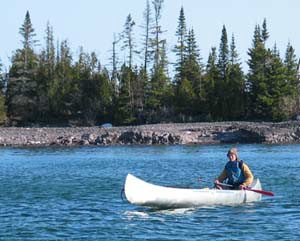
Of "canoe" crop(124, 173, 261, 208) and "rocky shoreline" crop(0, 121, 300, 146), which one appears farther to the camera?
"rocky shoreline" crop(0, 121, 300, 146)

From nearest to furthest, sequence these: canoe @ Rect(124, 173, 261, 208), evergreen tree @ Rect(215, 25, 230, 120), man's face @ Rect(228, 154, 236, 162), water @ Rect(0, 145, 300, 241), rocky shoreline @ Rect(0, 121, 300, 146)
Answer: water @ Rect(0, 145, 300, 241) → canoe @ Rect(124, 173, 261, 208) → man's face @ Rect(228, 154, 236, 162) → rocky shoreline @ Rect(0, 121, 300, 146) → evergreen tree @ Rect(215, 25, 230, 120)

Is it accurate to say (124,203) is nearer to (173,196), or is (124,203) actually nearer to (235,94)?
(173,196)

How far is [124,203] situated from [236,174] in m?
3.50

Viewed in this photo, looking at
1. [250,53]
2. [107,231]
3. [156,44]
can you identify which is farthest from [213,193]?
[156,44]

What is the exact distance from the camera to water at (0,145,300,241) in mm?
16048

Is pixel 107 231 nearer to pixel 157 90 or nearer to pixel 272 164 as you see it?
pixel 272 164

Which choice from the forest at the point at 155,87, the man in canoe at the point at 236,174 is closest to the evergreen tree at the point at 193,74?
the forest at the point at 155,87

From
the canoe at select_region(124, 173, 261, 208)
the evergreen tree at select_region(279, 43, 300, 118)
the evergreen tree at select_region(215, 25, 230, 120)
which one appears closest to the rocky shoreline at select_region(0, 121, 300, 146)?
the evergreen tree at select_region(279, 43, 300, 118)

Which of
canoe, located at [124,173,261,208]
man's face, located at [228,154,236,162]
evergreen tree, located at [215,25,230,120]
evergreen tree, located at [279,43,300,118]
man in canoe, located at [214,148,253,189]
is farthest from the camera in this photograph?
evergreen tree, located at [215,25,230,120]

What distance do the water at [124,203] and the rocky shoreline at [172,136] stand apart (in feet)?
31.5

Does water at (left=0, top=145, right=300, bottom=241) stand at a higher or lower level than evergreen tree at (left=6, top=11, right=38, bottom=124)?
lower

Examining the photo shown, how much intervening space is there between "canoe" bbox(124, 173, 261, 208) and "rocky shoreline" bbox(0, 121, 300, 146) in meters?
30.5

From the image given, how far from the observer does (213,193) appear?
1917 cm

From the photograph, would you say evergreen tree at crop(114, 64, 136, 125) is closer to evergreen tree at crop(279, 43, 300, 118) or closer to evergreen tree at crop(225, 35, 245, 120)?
evergreen tree at crop(225, 35, 245, 120)
